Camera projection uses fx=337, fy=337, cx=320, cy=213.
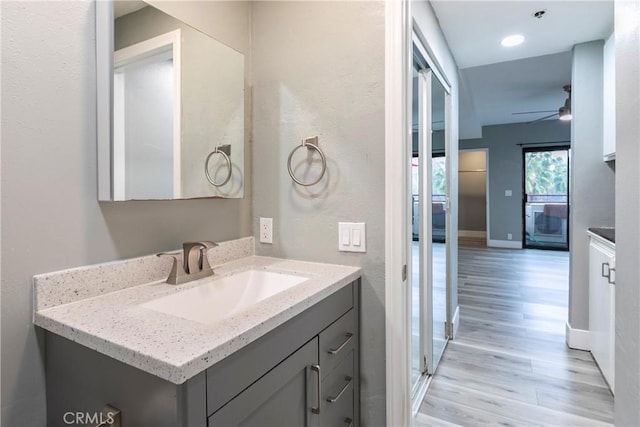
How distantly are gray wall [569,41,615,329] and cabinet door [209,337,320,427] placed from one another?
2.55 metres

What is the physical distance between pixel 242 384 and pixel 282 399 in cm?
19

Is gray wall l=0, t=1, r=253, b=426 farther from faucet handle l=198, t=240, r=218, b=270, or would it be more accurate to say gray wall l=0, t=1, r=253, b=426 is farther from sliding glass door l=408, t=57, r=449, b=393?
sliding glass door l=408, t=57, r=449, b=393

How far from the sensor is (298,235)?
1.50 m

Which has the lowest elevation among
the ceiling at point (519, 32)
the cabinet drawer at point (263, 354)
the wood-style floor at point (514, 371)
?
the wood-style floor at point (514, 371)

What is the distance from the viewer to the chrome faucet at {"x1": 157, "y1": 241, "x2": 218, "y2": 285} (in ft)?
3.85

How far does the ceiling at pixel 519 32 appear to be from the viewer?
82.0 inches

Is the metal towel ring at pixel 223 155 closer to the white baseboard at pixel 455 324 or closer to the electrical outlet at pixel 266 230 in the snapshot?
the electrical outlet at pixel 266 230

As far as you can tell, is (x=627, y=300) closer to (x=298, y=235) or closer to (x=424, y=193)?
(x=298, y=235)

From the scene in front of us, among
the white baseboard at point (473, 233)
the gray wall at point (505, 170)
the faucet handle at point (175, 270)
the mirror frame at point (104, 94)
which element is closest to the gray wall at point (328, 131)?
the faucet handle at point (175, 270)

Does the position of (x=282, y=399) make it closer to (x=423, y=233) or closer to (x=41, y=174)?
(x=41, y=174)

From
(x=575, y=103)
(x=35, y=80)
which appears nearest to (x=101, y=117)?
(x=35, y=80)

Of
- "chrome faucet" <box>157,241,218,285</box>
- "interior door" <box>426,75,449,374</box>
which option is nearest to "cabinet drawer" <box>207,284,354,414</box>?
"chrome faucet" <box>157,241,218,285</box>

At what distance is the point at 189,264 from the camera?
1224 millimetres

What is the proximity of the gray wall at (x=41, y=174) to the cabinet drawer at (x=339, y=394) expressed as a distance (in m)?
0.79
